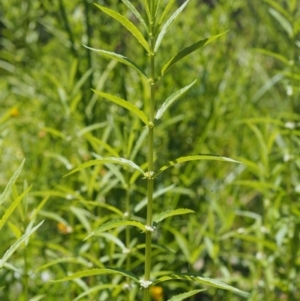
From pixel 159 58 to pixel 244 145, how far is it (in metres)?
0.24

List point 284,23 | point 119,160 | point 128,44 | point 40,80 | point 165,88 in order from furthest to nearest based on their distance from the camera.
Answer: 1. point 128,44
2. point 40,80
3. point 165,88
4. point 284,23
5. point 119,160

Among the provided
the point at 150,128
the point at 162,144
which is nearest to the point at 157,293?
the point at 162,144

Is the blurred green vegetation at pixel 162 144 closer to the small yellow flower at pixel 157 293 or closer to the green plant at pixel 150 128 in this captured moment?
the small yellow flower at pixel 157 293

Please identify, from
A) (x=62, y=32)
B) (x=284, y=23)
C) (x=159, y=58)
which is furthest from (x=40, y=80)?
(x=284, y=23)

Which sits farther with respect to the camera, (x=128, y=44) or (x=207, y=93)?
(x=128, y=44)

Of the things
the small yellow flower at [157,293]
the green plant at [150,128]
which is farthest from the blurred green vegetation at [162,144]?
the green plant at [150,128]

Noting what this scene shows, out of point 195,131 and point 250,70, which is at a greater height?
point 250,70

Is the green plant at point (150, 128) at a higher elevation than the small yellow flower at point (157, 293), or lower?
higher

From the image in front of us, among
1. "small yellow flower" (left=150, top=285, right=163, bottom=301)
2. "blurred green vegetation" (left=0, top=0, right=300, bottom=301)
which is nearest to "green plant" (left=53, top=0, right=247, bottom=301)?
"blurred green vegetation" (left=0, top=0, right=300, bottom=301)

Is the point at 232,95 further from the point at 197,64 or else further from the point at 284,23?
the point at 284,23

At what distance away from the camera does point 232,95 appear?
132cm

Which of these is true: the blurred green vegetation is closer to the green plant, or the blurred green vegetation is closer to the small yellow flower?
the small yellow flower

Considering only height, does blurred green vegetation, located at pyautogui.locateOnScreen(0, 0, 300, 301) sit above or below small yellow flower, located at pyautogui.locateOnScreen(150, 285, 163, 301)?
above

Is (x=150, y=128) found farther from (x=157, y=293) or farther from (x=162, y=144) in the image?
(x=162, y=144)
